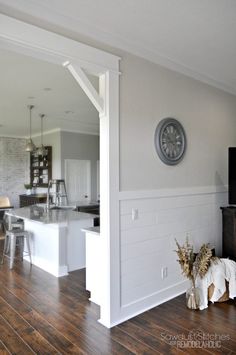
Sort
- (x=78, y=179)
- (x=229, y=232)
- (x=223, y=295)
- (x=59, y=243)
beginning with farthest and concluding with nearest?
(x=78, y=179), (x=59, y=243), (x=229, y=232), (x=223, y=295)

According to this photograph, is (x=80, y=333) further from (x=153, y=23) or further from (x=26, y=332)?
(x=153, y=23)

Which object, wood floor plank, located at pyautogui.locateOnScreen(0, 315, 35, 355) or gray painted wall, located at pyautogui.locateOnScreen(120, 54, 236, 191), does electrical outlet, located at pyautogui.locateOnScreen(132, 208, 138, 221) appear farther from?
wood floor plank, located at pyautogui.locateOnScreen(0, 315, 35, 355)

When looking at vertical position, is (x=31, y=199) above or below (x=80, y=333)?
above

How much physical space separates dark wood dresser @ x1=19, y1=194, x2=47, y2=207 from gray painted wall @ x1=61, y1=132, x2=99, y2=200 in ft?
3.07

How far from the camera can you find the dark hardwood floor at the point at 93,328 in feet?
7.41

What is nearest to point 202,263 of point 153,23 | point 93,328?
point 93,328

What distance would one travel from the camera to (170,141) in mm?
3215

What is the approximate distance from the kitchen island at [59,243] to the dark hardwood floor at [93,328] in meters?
0.69

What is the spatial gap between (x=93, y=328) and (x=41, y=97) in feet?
12.2

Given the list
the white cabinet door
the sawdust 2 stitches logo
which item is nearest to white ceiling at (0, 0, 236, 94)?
the sawdust 2 stitches logo

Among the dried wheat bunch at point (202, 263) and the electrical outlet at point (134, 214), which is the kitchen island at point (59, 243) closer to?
the electrical outlet at point (134, 214)

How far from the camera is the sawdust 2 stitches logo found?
2.29 m

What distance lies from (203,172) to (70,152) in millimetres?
4674

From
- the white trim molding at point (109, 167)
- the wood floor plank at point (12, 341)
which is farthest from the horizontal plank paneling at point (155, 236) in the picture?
the wood floor plank at point (12, 341)
